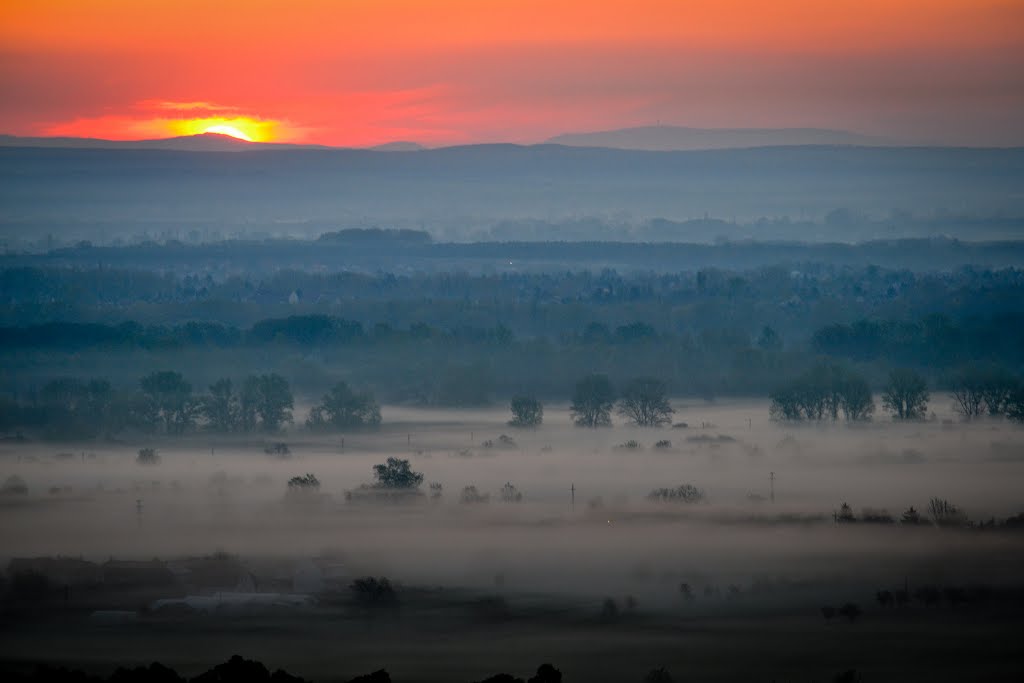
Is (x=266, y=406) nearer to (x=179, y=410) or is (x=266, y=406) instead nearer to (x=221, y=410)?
(x=221, y=410)

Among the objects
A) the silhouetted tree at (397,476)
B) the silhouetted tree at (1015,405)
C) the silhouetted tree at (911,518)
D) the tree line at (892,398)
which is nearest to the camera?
the silhouetted tree at (911,518)

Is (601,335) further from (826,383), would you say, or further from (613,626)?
(613,626)

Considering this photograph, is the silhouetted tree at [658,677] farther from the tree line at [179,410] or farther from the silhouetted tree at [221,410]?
the silhouetted tree at [221,410]

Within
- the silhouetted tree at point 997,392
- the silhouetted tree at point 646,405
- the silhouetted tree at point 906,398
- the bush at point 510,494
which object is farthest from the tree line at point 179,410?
the silhouetted tree at point 997,392

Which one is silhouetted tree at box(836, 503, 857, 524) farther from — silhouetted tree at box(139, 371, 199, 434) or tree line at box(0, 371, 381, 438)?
silhouetted tree at box(139, 371, 199, 434)

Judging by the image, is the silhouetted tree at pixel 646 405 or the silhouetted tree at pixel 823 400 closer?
the silhouetted tree at pixel 823 400

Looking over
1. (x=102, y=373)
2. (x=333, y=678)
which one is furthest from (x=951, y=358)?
(x=333, y=678)

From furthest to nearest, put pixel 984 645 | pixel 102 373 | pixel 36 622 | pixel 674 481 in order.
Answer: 1. pixel 102 373
2. pixel 674 481
3. pixel 36 622
4. pixel 984 645

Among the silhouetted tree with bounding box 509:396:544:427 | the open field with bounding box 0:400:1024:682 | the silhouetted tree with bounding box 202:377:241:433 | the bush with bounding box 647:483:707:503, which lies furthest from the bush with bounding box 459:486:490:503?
the silhouetted tree with bounding box 202:377:241:433
